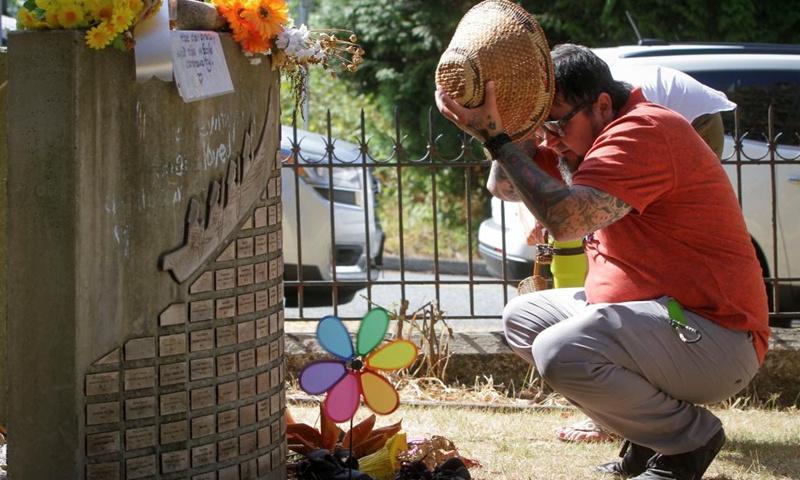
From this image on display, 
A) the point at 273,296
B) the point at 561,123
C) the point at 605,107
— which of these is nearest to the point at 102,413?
the point at 273,296

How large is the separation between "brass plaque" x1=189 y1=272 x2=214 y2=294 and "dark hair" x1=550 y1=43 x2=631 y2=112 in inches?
47.7

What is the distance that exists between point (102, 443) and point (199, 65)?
1.00 meters

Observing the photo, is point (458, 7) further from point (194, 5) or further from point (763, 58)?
point (194, 5)

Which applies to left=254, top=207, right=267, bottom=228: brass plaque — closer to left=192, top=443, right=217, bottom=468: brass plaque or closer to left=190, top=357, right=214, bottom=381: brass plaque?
left=190, top=357, right=214, bottom=381: brass plaque

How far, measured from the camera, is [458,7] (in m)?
11.3

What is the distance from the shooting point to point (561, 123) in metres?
3.30

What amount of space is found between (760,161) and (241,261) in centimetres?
328

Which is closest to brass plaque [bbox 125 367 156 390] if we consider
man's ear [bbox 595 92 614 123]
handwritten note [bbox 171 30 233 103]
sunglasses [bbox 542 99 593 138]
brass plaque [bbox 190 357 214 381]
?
brass plaque [bbox 190 357 214 381]

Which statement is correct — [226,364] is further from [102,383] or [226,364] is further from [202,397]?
[102,383]

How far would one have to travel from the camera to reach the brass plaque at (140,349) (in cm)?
274

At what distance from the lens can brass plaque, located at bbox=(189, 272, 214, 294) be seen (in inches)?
111

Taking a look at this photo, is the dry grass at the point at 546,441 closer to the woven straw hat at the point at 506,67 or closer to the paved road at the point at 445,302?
the woven straw hat at the point at 506,67

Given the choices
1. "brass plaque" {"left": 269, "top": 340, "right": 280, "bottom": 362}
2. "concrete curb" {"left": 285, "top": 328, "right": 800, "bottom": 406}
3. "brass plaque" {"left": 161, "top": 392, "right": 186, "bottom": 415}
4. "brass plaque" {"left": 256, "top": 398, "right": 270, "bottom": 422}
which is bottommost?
"concrete curb" {"left": 285, "top": 328, "right": 800, "bottom": 406}

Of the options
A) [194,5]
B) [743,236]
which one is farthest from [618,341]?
[194,5]
